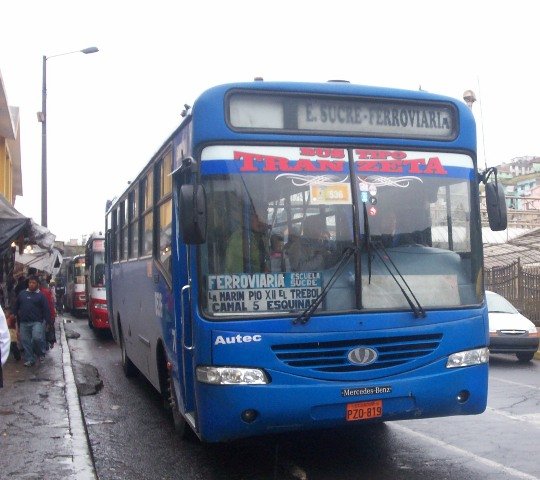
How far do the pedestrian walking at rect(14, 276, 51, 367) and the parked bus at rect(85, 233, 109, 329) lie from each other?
7.73 m

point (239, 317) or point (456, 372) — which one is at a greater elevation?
point (239, 317)

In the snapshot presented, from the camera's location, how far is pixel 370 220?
6.37 m

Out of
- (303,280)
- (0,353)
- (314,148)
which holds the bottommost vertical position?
(0,353)

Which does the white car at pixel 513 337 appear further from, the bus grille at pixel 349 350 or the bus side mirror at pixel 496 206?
the bus grille at pixel 349 350

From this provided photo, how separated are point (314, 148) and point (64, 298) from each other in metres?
39.0

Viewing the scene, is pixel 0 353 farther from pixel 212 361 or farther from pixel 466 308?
pixel 466 308

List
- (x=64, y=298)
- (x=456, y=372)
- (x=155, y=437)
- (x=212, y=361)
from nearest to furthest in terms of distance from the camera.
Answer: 1. (x=212, y=361)
2. (x=456, y=372)
3. (x=155, y=437)
4. (x=64, y=298)

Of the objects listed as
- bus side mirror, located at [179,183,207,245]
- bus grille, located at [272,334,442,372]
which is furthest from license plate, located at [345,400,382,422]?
bus side mirror, located at [179,183,207,245]

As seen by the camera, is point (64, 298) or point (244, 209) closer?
point (244, 209)

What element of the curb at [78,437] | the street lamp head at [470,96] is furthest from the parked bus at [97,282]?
the street lamp head at [470,96]

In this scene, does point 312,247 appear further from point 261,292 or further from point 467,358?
point 467,358

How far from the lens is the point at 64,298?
1711 inches

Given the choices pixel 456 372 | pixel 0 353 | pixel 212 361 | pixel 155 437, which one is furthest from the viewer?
pixel 155 437

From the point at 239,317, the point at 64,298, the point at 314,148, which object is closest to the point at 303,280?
the point at 239,317
